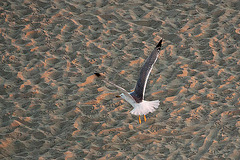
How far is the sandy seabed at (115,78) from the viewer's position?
17.2ft

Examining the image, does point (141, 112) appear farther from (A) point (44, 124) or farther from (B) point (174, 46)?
(B) point (174, 46)

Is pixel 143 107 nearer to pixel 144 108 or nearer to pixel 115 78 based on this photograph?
pixel 144 108

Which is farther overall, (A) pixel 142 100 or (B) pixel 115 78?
(B) pixel 115 78

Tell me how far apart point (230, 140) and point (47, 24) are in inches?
163

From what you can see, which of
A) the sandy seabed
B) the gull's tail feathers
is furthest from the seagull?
the sandy seabed

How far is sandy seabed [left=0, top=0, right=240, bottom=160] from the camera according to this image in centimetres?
523

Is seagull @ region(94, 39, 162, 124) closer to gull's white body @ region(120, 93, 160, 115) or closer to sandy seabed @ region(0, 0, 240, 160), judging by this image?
gull's white body @ region(120, 93, 160, 115)

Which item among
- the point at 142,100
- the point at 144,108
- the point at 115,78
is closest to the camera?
the point at 144,108

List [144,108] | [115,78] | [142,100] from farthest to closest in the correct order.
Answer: [115,78] < [142,100] < [144,108]

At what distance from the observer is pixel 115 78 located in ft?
21.0

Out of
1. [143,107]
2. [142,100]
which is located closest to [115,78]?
[142,100]

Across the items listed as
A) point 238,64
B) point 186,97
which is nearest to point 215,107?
point 186,97

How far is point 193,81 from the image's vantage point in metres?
6.27

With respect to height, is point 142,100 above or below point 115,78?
above
